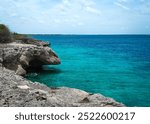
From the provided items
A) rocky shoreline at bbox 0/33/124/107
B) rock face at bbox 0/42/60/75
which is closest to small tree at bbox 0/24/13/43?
rocky shoreline at bbox 0/33/124/107

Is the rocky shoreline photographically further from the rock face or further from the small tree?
the small tree

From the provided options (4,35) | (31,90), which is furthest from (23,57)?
(31,90)

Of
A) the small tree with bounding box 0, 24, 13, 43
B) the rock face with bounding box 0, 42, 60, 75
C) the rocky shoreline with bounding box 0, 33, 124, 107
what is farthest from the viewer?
the small tree with bounding box 0, 24, 13, 43

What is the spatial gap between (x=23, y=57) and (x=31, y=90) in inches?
737

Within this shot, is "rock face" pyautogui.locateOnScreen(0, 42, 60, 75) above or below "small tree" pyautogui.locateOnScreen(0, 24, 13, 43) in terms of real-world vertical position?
below

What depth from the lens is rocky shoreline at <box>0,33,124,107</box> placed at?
10.6 meters

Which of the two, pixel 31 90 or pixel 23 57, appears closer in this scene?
pixel 31 90

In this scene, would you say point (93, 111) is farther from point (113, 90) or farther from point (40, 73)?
point (40, 73)

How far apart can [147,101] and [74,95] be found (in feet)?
24.7

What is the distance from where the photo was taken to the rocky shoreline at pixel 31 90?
10633 millimetres

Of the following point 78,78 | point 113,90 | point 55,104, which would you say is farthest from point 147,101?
point 55,104

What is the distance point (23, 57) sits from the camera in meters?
30.4

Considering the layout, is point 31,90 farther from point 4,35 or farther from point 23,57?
point 4,35

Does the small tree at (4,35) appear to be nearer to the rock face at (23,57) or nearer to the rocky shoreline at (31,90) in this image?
the rocky shoreline at (31,90)
